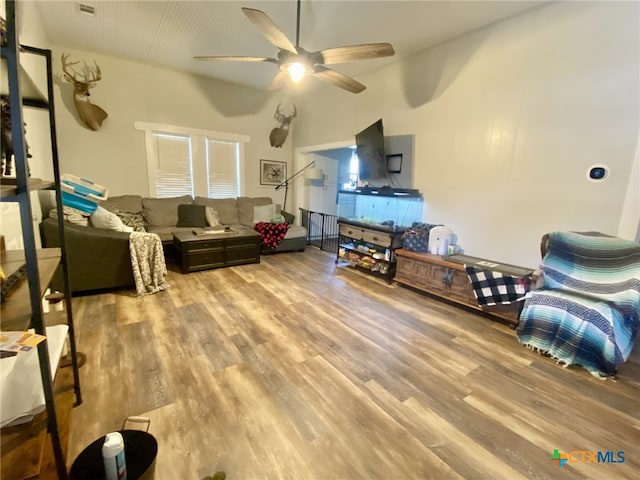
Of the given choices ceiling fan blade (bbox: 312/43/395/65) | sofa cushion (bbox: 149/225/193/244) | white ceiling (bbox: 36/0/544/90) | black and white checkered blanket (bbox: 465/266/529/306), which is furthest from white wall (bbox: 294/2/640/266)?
sofa cushion (bbox: 149/225/193/244)

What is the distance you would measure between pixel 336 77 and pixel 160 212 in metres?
3.60

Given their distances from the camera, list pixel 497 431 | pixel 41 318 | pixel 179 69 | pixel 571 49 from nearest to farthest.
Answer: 1. pixel 41 318
2. pixel 497 431
3. pixel 571 49
4. pixel 179 69

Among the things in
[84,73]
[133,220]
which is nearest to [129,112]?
[84,73]

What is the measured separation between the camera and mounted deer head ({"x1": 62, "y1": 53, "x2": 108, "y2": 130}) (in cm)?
415

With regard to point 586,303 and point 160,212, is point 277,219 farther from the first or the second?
point 586,303

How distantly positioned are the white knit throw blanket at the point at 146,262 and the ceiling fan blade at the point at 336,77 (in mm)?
2483

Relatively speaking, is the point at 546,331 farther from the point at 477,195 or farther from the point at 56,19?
the point at 56,19

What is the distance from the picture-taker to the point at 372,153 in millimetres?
4172

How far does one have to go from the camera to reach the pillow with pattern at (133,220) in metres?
4.19

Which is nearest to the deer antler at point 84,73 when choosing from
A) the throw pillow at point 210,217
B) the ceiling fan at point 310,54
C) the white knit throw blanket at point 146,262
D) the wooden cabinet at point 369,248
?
the throw pillow at point 210,217

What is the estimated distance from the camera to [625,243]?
7.36 ft

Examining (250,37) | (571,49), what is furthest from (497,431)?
(250,37)

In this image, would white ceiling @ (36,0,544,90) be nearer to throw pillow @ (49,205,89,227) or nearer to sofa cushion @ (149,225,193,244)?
throw pillow @ (49,205,89,227)

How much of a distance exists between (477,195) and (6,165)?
12.3ft
